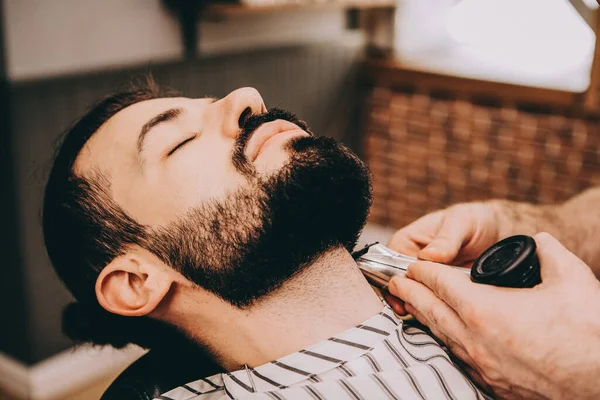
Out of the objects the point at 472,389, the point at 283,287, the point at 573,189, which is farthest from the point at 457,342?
the point at 573,189

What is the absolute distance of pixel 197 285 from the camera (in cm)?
138

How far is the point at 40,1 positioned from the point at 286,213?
6.28 feet

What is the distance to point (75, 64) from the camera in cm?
277

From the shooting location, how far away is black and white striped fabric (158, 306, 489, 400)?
3.94 feet

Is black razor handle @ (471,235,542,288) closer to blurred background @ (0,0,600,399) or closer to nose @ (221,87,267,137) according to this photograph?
nose @ (221,87,267,137)

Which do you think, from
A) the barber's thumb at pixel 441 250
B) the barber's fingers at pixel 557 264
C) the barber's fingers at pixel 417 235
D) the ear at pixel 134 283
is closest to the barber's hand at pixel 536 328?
the barber's fingers at pixel 557 264

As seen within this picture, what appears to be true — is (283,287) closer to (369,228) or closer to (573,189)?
(573,189)

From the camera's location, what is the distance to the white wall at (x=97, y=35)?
256 cm

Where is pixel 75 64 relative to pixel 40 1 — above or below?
below

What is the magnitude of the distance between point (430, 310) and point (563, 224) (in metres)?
0.80

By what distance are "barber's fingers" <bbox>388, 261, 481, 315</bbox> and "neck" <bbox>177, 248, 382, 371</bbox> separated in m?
0.12

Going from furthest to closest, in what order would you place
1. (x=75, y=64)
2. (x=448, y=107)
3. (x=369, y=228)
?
(x=369, y=228)
(x=448, y=107)
(x=75, y=64)

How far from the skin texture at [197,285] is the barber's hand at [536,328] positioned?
26cm

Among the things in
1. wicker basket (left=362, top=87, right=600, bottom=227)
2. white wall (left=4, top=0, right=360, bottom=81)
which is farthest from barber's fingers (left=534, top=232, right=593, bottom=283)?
wicker basket (left=362, top=87, right=600, bottom=227)
